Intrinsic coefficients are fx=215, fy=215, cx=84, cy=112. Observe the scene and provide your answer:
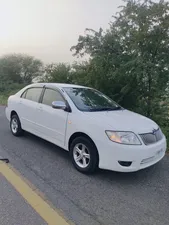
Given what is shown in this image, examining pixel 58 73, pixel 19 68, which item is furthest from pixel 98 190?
pixel 19 68

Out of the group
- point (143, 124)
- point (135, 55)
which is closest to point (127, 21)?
point (135, 55)

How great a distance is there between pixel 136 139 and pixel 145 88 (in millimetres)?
4719

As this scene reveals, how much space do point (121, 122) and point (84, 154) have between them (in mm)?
865

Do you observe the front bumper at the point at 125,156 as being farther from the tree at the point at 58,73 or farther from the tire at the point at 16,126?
the tree at the point at 58,73

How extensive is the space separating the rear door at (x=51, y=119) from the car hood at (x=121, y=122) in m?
0.62

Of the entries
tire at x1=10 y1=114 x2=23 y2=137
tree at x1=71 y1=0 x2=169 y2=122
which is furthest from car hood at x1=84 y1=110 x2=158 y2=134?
tree at x1=71 y1=0 x2=169 y2=122

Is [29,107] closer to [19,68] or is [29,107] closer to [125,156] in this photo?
[125,156]

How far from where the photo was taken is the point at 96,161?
362 cm

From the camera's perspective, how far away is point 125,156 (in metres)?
3.37

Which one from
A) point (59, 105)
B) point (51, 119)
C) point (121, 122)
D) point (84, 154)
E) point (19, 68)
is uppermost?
point (19, 68)

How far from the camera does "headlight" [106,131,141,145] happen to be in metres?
3.42

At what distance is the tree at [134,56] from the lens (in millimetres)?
Result: 6766

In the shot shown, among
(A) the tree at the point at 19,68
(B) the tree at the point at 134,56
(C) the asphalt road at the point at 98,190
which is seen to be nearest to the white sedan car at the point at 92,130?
(C) the asphalt road at the point at 98,190

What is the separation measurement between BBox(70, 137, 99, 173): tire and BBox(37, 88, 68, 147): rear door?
0.40 meters
